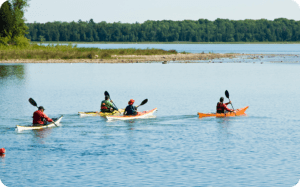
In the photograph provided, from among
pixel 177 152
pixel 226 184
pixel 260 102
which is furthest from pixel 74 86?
pixel 226 184

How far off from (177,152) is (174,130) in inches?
219

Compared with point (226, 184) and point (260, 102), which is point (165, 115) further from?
point (226, 184)

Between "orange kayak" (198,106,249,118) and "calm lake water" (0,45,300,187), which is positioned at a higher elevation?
"orange kayak" (198,106,249,118)

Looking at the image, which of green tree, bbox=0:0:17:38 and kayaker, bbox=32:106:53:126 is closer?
kayaker, bbox=32:106:53:126

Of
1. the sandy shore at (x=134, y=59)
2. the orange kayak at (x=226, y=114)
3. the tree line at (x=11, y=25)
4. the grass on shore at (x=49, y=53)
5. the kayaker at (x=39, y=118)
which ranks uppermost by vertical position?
the tree line at (x=11, y=25)

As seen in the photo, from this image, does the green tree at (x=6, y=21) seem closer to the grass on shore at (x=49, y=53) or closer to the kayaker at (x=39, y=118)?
the grass on shore at (x=49, y=53)

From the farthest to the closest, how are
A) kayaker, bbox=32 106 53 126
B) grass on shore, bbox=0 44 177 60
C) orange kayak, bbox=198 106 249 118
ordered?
1. grass on shore, bbox=0 44 177 60
2. orange kayak, bbox=198 106 249 118
3. kayaker, bbox=32 106 53 126

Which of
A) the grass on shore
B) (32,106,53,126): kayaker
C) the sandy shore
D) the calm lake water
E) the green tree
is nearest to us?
the calm lake water

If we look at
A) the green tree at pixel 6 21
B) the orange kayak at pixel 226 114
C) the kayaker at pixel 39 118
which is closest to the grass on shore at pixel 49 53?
the green tree at pixel 6 21

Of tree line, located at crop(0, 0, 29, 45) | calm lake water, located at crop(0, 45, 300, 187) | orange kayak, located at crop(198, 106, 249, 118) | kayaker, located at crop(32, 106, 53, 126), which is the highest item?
tree line, located at crop(0, 0, 29, 45)

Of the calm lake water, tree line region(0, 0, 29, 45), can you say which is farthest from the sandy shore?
the calm lake water

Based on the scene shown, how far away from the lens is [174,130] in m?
27.0

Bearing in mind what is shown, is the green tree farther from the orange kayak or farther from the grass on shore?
→ the orange kayak

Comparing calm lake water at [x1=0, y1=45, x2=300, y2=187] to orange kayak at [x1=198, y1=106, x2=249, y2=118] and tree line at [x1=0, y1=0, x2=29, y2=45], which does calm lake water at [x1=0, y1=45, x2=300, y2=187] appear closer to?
orange kayak at [x1=198, y1=106, x2=249, y2=118]
